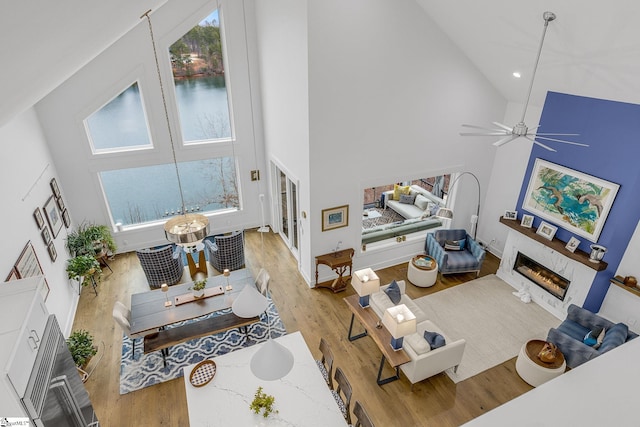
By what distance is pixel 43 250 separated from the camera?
5.91 meters

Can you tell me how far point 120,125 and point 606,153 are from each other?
8778mm

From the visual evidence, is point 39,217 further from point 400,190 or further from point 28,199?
point 400,190

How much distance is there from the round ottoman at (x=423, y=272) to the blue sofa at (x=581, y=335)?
2.28m

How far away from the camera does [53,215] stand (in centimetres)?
669

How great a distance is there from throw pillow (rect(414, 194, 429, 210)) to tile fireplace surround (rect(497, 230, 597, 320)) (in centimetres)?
254

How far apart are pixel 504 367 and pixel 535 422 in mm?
2608

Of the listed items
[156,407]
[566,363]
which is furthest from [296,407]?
[566,363]

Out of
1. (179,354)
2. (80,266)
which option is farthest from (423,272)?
(80,266)

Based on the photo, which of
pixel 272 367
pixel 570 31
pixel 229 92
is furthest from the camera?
pixel 229 92

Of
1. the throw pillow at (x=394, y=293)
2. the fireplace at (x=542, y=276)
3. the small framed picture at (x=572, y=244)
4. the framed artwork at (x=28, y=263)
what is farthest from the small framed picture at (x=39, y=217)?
the small framed picture at (x=572, y=244)

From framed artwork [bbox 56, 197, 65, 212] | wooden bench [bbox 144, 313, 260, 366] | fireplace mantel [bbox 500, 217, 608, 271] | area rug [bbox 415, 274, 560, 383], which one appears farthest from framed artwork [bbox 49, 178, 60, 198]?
fireplace mantel [bbox 500, 217, 608, 271]

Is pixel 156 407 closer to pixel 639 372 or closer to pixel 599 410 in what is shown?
pixel 599 410

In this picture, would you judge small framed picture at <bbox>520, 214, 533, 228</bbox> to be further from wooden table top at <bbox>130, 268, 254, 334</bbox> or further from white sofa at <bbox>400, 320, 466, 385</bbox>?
wooden table top at <bbox>130, 268, 254, 334</bbox>

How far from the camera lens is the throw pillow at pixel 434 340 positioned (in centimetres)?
532
